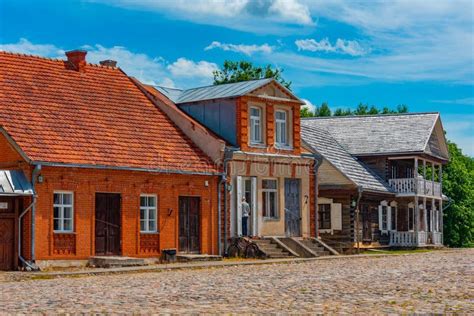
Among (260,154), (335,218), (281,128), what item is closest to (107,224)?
(260,154)

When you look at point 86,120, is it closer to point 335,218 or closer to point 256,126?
point 256,126

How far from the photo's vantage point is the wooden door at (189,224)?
3309 centimetres

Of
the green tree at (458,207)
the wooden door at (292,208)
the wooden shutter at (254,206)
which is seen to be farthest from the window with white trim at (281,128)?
the green tree at (458,207)

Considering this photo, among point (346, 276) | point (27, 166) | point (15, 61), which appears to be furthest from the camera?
point (15, 61)

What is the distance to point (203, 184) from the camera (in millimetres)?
33812

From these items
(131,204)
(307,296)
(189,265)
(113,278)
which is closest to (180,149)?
(131,204)

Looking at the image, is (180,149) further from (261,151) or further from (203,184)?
(261,151)

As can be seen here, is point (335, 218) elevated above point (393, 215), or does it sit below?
below

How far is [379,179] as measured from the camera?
158 ft

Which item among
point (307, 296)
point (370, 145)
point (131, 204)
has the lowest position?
point (307, 296)

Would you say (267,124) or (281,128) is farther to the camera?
(281,128)

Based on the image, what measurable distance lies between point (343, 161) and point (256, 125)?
1066cm

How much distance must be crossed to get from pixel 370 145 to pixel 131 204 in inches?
844

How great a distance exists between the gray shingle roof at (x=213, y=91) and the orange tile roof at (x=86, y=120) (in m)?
2.22
